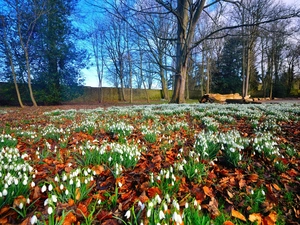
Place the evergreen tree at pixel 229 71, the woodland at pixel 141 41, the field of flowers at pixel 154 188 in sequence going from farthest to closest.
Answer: the evergreen tree at pixel 229 71
the woodland at pixel 141 41
the field of flowers at pixel 154 188

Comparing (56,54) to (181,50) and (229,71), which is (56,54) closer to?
(181,50)

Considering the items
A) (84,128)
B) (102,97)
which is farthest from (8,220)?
(102,97)

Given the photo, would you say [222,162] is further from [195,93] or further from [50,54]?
[195,93]

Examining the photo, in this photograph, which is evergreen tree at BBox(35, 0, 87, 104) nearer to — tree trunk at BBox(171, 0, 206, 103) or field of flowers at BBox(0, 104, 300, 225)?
tree trunk at BBox(171, 0, 206, 103)

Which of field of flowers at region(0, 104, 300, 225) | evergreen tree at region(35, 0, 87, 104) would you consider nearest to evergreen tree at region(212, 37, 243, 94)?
evergreen tree at region(35, 0, 87, 104)

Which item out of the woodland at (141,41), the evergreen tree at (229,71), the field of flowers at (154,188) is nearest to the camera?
the field of flowers at (154,188)

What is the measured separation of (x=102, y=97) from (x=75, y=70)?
25.0 ft

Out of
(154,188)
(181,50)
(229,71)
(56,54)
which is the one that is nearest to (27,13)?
(56,54)

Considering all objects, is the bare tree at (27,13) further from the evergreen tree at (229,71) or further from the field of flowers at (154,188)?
the evergreen tree at (229,71)

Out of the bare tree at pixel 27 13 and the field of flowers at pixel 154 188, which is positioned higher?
the bare tree at pixel 27 13

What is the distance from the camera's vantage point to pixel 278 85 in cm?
3384

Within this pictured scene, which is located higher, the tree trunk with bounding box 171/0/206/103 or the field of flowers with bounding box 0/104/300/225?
the tree trunk with bounding box 171/0/206/103

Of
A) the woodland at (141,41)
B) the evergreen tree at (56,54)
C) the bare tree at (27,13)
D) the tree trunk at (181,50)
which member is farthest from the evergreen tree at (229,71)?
the bare tree at (27,13)

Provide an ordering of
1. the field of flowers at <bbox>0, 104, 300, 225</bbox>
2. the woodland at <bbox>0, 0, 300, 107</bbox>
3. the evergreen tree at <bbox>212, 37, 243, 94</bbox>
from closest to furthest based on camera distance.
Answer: the field of flowers at <bbox>0, 104, 300, 225</bbox>
the woodland at <bbox>0, 0, 300, 107</bbox>
the evergreen tree at <bbox>212, 37, 243, 94</bbox>
